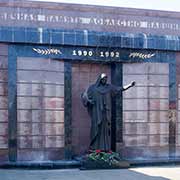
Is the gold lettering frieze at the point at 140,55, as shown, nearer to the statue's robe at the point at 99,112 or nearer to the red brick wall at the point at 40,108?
the statue's robe at the point at 99,112

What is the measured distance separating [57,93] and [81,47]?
132 cm

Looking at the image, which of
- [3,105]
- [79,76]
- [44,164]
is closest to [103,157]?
[44,164]

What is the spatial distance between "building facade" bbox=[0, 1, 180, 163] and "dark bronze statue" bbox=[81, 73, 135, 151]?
2.25 feet

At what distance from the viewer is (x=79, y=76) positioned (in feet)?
36.0

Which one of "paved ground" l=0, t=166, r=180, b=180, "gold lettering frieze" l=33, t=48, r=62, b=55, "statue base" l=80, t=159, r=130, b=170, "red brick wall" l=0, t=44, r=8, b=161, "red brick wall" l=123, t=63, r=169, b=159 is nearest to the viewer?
"paved ground" l=0, t=166, r=180, b=180

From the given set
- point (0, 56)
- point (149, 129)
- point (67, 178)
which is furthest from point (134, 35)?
point (67, 178)

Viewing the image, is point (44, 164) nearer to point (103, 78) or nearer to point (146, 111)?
point (103, 78)

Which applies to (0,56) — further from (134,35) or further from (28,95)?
(134,35)

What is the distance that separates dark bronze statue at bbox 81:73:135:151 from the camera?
1012cm

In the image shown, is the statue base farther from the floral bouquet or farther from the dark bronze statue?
the dark bronze statue

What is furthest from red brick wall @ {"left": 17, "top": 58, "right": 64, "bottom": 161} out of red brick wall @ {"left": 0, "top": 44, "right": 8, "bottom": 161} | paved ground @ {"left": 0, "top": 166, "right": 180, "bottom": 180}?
paved ground @ {"left": 0, "top": 166, "right": 180, "bottom": 180}

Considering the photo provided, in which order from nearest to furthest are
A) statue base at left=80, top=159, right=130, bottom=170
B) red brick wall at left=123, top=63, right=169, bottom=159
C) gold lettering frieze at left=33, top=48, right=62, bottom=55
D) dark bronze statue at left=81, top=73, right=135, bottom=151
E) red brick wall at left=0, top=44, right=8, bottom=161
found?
statue base at left=80, top=159, right=130, bottom=170 → red brick wall at left=0, top=44, right=8, bottom=161 → dark bronze statue at left=81, top=73, right=135, bottom=151 → gold lettering frieze at left=33, top=48, right=62, bottom=55 → red brick wall at left=123, top=63, right=169, bottom=159

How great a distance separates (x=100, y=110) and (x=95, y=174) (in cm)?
167

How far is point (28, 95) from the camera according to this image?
10.3m
